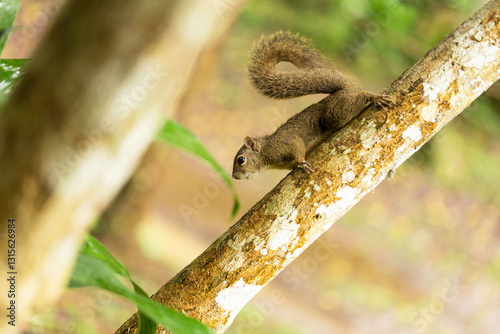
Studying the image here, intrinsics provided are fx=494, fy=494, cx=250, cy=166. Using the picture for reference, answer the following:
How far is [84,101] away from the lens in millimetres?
688

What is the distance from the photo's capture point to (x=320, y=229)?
1.78 meters

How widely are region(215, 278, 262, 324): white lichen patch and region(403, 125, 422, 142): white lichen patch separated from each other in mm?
770

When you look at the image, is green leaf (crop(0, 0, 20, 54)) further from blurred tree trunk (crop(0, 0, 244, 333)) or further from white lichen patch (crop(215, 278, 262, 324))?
white lichen patch (crop(215, 278, 262, 324))

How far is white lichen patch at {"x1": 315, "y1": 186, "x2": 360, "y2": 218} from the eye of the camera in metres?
1.77

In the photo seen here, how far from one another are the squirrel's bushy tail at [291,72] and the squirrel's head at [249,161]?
0.51 metres

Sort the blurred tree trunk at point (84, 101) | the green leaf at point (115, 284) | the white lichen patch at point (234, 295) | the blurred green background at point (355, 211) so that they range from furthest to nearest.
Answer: the blurred green background at point (355, 211) → the white lichen patch at point (234, 295) → the green leaf at point (115, 284) → the blurred tree trunk at point (84, 101)

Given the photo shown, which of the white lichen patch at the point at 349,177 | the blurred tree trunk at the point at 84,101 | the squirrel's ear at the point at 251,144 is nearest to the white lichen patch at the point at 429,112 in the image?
the white lichen patch at the point at 349,177

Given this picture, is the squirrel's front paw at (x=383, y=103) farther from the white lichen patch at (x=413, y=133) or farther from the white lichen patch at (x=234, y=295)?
the white lichen patch at (x=234, y=295)

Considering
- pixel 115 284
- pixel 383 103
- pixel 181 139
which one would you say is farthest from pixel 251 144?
pixel 115 284

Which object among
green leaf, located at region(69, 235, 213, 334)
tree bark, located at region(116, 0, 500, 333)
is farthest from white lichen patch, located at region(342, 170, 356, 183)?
green leaf, located at region(69, 235, 213, 334)

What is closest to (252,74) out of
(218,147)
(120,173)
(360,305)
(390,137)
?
(390,137)

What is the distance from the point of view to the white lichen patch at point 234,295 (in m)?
1.69

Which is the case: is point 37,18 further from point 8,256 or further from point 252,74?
point 8,256

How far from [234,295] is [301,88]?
4.23 ft
